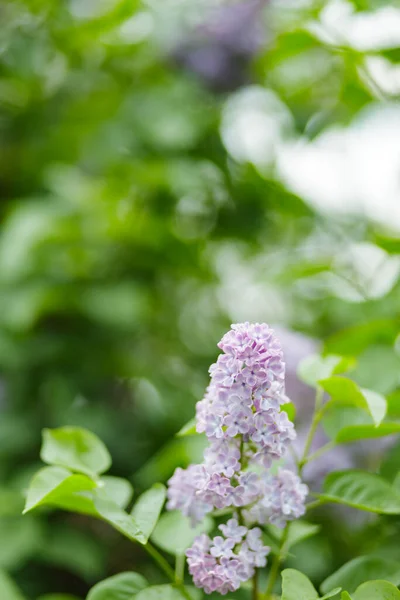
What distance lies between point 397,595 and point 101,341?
3.02ft

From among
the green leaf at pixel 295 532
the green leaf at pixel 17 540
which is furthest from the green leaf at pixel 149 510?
the green leaf at pixel 17 540

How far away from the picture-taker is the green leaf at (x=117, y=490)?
0.56m

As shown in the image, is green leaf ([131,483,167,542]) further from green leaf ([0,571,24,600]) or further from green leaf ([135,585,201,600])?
green leaf ([0,571,24,600])

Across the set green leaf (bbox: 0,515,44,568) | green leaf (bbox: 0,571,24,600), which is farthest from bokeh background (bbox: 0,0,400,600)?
green leaf (bbox: 0,571,24,600)

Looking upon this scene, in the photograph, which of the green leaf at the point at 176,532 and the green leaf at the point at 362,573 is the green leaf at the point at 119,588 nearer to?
the green leaf at the point at 176,532

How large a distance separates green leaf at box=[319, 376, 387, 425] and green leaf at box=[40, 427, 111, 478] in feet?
0.64

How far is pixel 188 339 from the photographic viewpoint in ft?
5.03

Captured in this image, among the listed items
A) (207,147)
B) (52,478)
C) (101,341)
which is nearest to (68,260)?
→ (101,341)

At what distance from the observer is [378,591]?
1.56 feet

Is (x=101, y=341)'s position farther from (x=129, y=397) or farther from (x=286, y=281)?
(x=286, y=281)

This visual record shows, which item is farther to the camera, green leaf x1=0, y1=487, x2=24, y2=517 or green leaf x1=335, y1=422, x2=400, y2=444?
green leaf x1=0, y1=487, x2=24, y2=517

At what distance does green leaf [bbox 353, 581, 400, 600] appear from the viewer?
473mm

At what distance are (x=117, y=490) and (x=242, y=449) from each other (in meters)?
0.13

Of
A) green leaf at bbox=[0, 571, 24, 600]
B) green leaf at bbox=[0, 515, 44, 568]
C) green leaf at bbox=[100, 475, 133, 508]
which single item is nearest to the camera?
green leaf at bbox=[100, 475, 133, 508]
